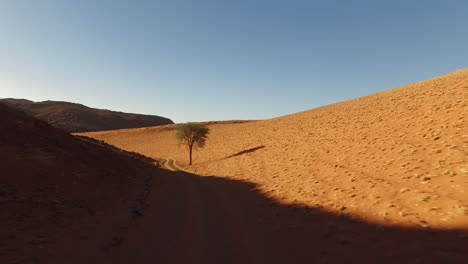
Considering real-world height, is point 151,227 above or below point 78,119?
below

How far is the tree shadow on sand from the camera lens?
5.19 meters

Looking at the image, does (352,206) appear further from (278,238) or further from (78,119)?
(78,119)

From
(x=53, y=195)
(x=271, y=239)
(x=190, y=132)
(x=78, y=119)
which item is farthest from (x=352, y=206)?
(x=78, y=119)

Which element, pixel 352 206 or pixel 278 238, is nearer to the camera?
pixel 278 238

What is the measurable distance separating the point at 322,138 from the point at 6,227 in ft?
83.4

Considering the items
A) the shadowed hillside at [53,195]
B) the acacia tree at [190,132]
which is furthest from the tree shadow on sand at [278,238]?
the acacia tree at [190,132]

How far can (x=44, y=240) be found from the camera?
614 cm

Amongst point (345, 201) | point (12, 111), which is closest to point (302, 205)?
point (345, 201)

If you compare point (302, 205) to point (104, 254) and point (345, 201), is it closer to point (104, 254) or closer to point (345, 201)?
point (345, 201)

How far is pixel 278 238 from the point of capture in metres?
7.65

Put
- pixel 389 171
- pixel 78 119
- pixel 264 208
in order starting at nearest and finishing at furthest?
pixel 389 171 < pixel 264 208 < pixel 78 119

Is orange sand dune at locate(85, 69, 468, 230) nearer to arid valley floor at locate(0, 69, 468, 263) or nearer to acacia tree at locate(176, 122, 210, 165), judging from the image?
arid valley floor at locate(0, 69, 468, 263)

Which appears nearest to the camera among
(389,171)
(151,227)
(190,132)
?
(151,227)

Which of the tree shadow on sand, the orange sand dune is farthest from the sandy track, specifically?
the orange sand dune
